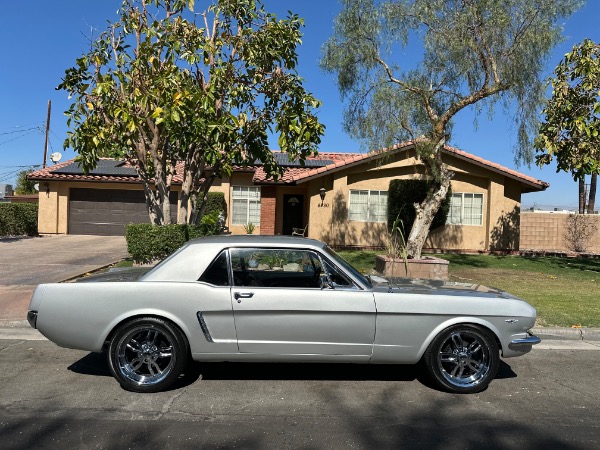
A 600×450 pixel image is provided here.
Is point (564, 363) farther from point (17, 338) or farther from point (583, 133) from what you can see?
point (583, 133)

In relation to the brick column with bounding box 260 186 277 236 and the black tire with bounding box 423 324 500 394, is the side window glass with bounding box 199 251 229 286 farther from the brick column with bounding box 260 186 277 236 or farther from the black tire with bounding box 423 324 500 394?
the brick column with bounding box 260 186 277 236

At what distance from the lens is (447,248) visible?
19188 millimetres

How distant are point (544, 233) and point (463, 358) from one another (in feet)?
60.9

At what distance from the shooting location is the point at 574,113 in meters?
13.1

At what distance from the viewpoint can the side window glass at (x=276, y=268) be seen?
16.3ft

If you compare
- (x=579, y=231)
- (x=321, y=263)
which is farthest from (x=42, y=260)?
(x=579, y=231)

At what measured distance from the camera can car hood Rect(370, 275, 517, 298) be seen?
16.3 ft

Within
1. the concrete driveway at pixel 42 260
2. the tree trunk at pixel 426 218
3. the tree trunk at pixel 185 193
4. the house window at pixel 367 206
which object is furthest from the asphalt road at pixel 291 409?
the house window at pixel 367 206

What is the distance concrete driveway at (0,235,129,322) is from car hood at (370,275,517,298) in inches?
206

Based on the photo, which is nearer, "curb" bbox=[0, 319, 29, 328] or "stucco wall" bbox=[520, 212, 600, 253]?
"curb" bbox=[0, 319, 29, 328]

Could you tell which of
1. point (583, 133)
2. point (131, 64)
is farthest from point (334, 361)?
point (583, 133)

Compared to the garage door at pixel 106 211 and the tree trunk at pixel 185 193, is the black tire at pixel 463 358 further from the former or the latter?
the garage door at pixel 106 211

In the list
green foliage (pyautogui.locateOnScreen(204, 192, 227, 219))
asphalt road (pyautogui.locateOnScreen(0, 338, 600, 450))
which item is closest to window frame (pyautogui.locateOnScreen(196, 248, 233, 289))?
asphalt road (pyautogui.locateOnScreen(0, 338, 600, 450))

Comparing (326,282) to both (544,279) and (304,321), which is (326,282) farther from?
(544,279)
